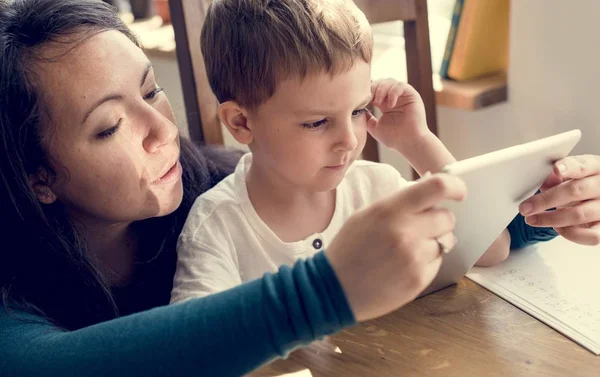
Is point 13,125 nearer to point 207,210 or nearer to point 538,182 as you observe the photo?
point 207,210

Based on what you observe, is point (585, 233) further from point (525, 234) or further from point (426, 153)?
point (426, 153)

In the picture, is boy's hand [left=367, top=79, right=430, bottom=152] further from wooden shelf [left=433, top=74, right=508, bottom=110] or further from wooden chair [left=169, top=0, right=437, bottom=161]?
wooden shelf [left=433, top=74, right=508, bottom=110]

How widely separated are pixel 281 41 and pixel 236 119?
0.14 m

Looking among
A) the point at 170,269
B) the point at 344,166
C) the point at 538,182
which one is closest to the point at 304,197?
the point at 344,166

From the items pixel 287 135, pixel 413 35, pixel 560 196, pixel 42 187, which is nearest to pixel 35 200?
pixel 42 187

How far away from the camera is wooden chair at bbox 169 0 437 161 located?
115 cm

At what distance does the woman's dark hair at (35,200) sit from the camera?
2.74 feet

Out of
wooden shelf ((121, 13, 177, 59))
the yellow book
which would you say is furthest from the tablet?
wooden shelf ((121, 13, 177, 59))

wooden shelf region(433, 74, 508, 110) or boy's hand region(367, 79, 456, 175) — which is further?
wooden shelf region(433, 74, 508, 110)

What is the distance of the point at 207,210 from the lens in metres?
0.99

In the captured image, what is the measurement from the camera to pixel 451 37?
1.66 meters

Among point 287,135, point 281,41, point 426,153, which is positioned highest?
point 281,41

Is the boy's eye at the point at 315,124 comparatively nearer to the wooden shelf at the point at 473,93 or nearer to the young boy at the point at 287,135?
the young boy at the point at 287,135

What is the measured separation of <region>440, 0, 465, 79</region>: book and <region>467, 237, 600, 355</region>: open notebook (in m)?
0.76
